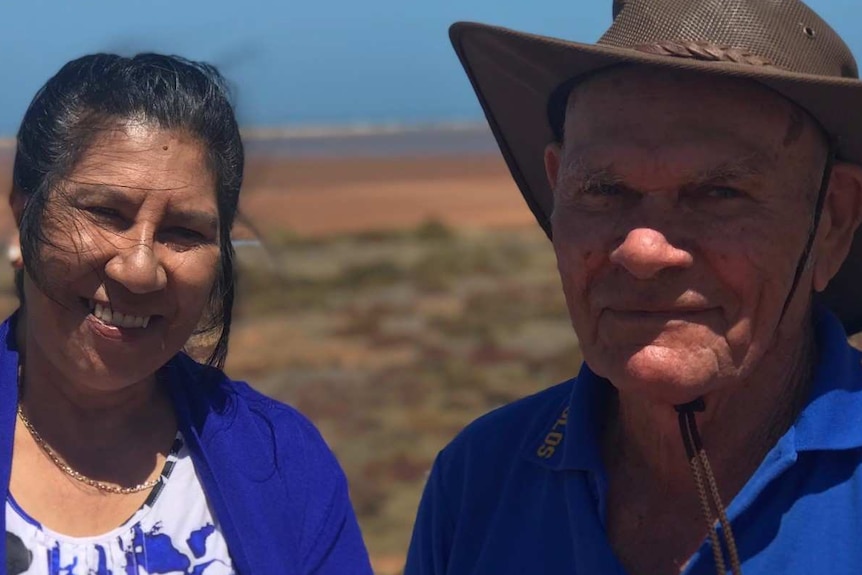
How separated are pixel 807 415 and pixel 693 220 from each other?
15.5 inches

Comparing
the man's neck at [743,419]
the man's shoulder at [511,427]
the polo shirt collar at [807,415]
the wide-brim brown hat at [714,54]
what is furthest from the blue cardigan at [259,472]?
the wide-brim brown hat at [714,54]

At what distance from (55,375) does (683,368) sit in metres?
1.34

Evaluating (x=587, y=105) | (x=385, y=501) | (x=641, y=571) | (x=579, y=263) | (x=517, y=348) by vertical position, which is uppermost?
(x=587, y=105)

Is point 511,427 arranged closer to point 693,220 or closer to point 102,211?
point 693,220

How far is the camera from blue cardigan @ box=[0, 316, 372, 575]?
8.37 ft

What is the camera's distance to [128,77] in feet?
8.46

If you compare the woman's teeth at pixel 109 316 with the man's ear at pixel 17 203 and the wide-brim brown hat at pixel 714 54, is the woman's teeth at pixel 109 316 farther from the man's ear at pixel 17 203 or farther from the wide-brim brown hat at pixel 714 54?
the wide-brim brown hat at pixel 714 54

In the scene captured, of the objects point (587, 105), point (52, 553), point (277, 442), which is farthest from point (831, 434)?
point (52, 553)

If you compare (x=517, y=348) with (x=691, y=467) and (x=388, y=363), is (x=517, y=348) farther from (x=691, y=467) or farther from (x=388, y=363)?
(x=691, y=467)

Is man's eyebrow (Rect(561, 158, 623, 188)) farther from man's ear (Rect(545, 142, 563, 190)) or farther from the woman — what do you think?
the woman

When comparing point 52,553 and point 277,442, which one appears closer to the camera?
point 52,553

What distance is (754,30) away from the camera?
2.04m

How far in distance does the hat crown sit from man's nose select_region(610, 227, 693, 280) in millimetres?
340

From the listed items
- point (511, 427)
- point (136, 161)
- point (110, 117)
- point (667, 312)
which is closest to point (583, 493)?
point (511, 427)
